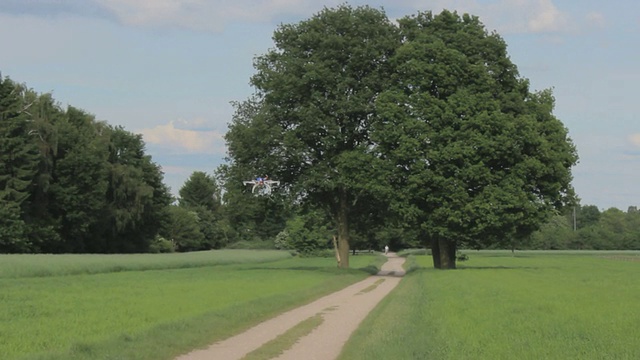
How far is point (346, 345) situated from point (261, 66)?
38651 mm

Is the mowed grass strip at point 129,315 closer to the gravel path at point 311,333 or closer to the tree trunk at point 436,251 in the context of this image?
the gravel path at point 311,333

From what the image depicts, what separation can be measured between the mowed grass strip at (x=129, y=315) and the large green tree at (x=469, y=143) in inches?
541

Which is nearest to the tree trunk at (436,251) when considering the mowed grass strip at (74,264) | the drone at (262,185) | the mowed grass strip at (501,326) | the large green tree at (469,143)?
the large green tree at (469,143)

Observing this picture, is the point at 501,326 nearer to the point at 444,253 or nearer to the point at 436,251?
the point at 444,253

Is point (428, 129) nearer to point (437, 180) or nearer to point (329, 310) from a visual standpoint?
point (437, 180)

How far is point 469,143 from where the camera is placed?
43156 millimetres

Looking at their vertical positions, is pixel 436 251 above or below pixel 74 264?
above

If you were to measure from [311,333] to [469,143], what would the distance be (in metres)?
28.0

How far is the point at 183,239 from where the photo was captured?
134625 mm

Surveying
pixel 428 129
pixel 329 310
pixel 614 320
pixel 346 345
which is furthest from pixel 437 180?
pixel 346 345

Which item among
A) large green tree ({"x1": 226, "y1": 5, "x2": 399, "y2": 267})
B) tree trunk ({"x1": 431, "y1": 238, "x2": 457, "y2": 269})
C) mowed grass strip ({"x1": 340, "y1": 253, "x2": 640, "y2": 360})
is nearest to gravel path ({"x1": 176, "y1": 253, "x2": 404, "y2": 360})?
mowed grass strip ({"x1": 340, "y1": 253, "x2": 640, "y2": 360})

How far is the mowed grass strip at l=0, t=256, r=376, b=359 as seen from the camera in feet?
45.3

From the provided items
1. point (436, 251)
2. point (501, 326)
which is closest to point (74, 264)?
point (436, 251)

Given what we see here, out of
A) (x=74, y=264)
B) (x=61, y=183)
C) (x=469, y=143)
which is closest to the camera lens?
(x=469, y=143)
